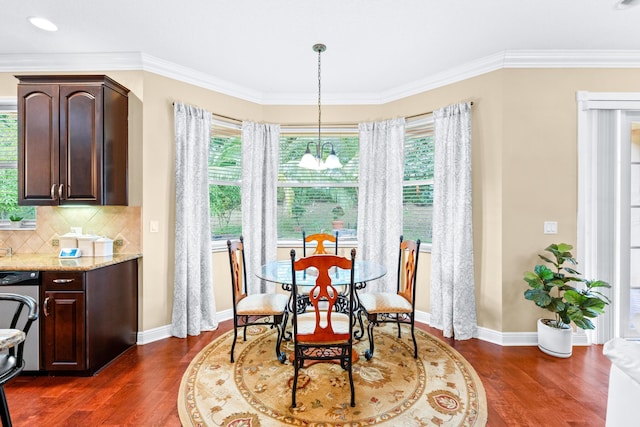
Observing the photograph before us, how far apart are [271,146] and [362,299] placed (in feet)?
7.47

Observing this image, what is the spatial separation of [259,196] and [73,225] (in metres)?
1.97

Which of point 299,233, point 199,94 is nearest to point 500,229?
point 299,233

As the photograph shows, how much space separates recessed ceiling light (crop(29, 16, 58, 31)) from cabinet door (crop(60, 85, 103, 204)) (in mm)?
472

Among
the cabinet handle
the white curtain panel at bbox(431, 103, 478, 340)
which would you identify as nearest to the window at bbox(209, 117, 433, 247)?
the white curtain panel at bbox(431, 103, 478, 340)

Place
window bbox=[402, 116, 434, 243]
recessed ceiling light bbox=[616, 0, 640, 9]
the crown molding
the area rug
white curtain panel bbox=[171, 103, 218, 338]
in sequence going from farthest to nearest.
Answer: window bbox=[402, 116, 434, 243], white curtain panel bbox=[171, 103, 218, 338], the crown molding, recessed ceiling light bbox=[616, 0, 640, 9], the area rug

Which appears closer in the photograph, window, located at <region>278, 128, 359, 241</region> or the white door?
the white door

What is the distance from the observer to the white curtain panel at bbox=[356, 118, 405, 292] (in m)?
3.73

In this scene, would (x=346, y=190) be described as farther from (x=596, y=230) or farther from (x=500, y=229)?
(x=596, y=230)

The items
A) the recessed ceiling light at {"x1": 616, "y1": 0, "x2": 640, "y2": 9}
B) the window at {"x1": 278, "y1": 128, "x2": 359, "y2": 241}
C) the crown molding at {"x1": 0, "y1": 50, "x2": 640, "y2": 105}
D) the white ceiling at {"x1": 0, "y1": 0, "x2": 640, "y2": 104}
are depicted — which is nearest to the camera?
the recessed ceiling light at {"x1": 616, "y1": 0, "x2": 640, "y2": 9}

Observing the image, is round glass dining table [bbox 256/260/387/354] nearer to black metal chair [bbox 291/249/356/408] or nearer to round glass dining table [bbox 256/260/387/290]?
round glass dining table [bbox 256/260/387/290]

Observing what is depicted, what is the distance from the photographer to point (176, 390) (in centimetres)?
225

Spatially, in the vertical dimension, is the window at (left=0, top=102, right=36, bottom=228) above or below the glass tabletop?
above

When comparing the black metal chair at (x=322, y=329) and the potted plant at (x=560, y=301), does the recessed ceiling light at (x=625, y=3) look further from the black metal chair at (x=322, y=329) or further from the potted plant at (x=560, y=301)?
the black metal chair at (x=322, y=329)

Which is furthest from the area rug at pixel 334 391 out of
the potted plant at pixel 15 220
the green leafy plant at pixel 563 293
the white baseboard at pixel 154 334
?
the potted plant at pixel 15 220
